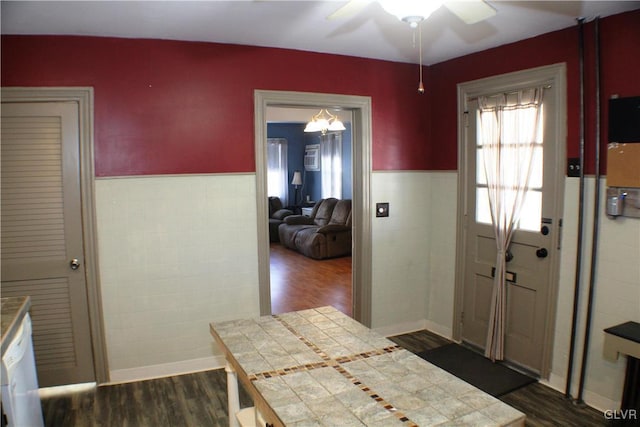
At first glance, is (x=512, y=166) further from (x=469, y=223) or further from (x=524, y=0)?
(x=524, y=0)

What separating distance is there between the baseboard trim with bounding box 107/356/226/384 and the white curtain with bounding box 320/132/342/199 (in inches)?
233

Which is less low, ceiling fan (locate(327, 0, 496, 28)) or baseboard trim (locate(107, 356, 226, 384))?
ceiling fan (locate(327, 0, 496, 28))

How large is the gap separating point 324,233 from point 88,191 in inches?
182

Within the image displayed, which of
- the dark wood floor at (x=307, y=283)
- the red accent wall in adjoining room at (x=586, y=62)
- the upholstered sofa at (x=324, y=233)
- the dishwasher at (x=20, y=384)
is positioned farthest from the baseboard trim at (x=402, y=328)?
the upholstered sofa at (x=324, y=233)

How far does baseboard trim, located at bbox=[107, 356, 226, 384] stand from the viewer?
3.45 m

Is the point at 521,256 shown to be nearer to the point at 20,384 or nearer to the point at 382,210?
the point at 382,210

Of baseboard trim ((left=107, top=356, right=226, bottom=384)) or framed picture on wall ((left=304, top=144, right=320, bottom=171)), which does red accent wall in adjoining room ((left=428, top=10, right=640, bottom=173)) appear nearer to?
baseboard trim ((left=107, top=356, right=226, bottom=384))

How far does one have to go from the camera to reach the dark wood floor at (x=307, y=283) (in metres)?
5.29

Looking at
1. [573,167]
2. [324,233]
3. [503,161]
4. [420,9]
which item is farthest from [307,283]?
[420,9]

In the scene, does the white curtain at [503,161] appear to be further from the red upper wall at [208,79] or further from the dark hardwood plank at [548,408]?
the dark hardwood plank at [548,408]

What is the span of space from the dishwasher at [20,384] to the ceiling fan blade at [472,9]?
2.39 metres

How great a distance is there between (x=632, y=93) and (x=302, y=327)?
2392 millimetres

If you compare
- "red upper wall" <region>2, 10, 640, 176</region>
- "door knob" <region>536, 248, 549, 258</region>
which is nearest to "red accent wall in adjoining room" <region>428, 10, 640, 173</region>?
"red upper wall" <region>2, 10, 640, 176</region>

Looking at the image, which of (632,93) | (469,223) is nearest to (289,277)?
(469,223)
